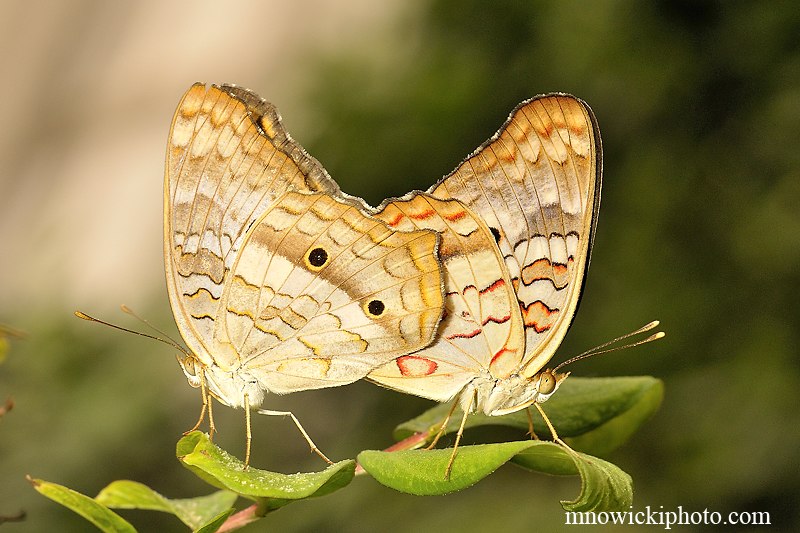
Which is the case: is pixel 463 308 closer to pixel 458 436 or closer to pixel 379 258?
pixel 379 258

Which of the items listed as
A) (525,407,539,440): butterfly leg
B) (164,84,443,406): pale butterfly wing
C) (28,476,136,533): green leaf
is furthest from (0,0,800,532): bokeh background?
(28,476,136,533): green leaf

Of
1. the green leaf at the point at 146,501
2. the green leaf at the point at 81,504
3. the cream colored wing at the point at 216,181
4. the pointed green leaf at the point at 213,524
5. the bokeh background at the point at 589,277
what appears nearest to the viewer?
the pointed green leaf at the point at 213,524

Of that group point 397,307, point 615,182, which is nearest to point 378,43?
point 615,182

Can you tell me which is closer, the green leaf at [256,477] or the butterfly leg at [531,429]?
the green leaf at [256,477]

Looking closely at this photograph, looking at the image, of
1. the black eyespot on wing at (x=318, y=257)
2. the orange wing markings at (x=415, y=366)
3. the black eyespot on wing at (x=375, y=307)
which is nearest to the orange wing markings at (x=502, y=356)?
the orange wing markings at (x=415, y=366)

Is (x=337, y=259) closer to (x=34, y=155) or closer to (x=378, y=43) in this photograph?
(x=378, y=43)

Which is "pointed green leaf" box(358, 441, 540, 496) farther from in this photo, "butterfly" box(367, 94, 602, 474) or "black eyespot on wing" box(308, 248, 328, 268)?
"black eyespot on wing" box(308, 248, 328, 268)

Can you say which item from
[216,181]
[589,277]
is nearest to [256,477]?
[216,181]

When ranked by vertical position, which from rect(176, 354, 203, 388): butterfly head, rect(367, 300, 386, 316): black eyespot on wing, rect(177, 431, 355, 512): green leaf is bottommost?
rect(177, 431, 355, 512): green leaf

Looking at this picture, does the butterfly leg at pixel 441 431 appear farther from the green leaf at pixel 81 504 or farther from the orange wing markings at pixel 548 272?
the green leaf at pixel 81 504
